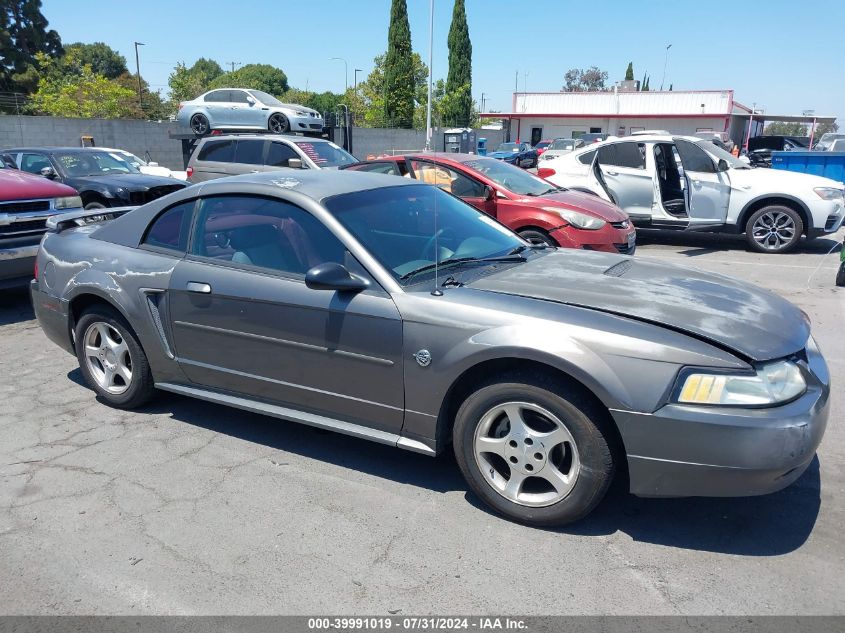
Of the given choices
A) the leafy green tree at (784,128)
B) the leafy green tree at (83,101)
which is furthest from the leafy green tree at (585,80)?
the leafy green tree at (83,101)

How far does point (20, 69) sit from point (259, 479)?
58.1m

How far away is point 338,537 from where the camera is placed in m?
3.11

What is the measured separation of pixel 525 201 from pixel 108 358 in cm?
517

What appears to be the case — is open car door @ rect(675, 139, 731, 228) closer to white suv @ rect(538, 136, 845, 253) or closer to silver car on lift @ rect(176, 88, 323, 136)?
white suv @ rect(538, 136, 845, 253)

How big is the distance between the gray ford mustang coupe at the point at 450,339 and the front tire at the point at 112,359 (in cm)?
1

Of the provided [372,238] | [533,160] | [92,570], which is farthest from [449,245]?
[533,160]

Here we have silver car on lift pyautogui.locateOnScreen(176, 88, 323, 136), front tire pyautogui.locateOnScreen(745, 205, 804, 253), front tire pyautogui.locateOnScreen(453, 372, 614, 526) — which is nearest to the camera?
front tire pyautogui.locateOnScreen(453, 372, 614, 526)

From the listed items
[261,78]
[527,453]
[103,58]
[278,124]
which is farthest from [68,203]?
[261,78]

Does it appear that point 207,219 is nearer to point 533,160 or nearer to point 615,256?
point 615,256

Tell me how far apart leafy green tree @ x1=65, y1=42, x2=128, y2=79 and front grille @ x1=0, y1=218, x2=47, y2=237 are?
102349 millimetres

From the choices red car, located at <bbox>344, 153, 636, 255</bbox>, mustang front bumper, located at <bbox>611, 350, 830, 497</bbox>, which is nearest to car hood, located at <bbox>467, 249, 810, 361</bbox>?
mustang front bumper, located at <bbox>611, 350, 830, 497</bbox>

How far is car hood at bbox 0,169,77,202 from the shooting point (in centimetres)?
707

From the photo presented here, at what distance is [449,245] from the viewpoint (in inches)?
156

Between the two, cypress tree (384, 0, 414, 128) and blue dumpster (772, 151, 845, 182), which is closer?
blue dumpster (772, 151, 845, 182)
